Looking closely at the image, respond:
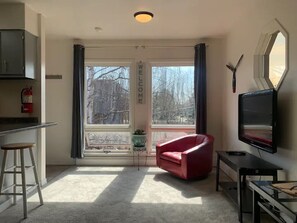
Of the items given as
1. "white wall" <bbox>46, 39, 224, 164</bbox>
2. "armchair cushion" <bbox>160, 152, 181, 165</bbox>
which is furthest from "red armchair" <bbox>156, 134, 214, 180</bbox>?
"white wall" <bbox>46, 39, 224, 164</bbox>

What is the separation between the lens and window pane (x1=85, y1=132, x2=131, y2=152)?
521cm

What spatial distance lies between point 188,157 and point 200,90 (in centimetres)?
156

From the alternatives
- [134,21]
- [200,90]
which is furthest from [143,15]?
[200,90]

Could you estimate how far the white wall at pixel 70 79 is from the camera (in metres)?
5.03

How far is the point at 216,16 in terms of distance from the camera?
3785 mm

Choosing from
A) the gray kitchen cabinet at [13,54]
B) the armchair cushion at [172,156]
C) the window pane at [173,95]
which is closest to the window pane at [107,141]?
the window pane at [173,95]

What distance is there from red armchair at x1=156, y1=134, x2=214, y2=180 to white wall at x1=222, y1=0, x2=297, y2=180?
20.3 inches

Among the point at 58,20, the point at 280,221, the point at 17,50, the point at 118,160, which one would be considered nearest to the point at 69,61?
the point at 58,20

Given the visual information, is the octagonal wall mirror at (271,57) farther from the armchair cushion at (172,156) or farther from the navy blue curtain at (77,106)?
the navy blue curtain at (77,106)

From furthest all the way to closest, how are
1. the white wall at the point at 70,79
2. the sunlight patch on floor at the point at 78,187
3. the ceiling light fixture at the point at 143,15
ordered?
1. the white wall at the point at 70,79
2. the ceiling light fixture at the point at 143,15
3. the sunlight patch on floor at the point at 78,187

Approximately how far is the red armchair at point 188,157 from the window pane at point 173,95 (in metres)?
0.69

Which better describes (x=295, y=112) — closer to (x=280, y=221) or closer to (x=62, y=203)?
(x=280, y=221)

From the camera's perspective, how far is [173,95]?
17.0 feet

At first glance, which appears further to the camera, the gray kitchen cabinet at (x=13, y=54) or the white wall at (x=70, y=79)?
the white wall at (x=70, y=79)
